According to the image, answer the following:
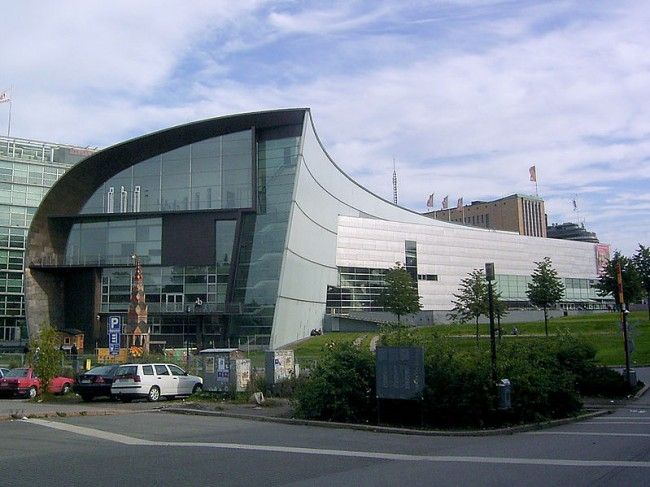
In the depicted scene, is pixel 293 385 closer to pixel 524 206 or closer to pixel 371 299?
pixel 371 299

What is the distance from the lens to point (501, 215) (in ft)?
633

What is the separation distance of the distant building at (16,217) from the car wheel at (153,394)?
53.9m

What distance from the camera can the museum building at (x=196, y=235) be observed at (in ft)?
200

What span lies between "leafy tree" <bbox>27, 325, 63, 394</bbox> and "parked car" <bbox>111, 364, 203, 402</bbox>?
10.0 ft

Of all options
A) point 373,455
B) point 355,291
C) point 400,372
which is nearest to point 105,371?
point 400,372

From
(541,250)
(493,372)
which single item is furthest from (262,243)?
(541,250)

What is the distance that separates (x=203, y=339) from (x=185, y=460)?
2068 inches

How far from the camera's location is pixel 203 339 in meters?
63.3

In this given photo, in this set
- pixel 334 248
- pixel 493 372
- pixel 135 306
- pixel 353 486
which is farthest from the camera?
pixel 334 248

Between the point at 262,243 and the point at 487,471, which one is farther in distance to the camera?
the point at 262,243

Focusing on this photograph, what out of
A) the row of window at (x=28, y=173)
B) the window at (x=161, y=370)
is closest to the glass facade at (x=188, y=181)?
→ the row of window at (x=28, y=173)

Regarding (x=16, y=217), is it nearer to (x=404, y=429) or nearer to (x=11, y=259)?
(x=11, y=259)

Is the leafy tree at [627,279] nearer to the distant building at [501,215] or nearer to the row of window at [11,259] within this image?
the row of window at [11,259]

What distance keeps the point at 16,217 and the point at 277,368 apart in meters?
64.1
